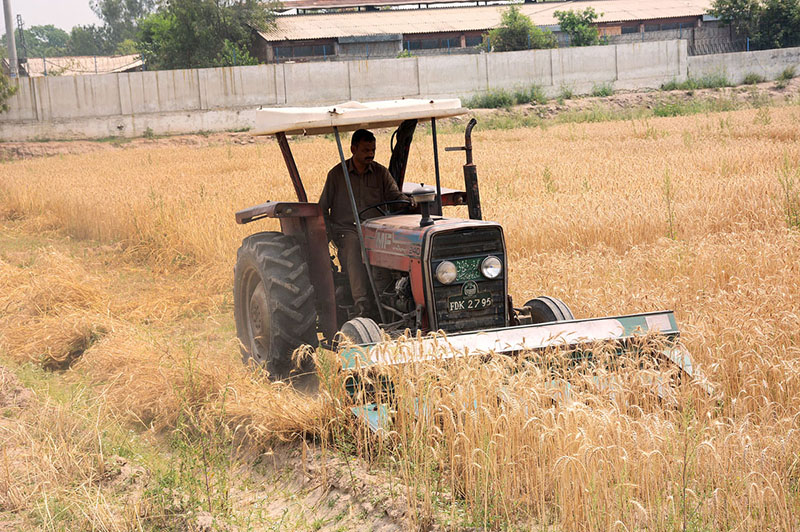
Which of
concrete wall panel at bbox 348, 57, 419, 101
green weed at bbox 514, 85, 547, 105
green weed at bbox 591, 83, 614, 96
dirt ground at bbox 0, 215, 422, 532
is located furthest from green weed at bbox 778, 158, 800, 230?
green weed at bbox 591, 83, 614, 96

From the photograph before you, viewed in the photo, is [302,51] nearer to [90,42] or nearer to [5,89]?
[5,89]

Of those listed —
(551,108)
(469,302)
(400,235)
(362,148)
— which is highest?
(551,108)

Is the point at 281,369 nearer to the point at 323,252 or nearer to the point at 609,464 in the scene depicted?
the point at 323,252

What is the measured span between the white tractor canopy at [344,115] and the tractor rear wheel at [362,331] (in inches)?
56.5

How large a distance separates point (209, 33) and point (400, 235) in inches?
1688

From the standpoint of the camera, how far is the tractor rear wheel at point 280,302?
6.09m

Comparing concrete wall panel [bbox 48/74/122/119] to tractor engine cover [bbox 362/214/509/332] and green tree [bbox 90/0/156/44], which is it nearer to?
tractor engine cover [bbox 362/214/509/332]

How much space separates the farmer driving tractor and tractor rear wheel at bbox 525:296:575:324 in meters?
1.18

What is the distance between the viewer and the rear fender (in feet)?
20.5

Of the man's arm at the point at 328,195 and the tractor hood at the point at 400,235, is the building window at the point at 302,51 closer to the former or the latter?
the man's arm at the point at 328,195

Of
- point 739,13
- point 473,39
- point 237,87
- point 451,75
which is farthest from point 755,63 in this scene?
point 237,87

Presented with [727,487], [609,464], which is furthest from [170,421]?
[727,487]

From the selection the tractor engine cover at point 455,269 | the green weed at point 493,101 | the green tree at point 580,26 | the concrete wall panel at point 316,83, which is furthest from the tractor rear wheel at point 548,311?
the green tree at point 580,26

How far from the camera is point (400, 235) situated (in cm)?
570
